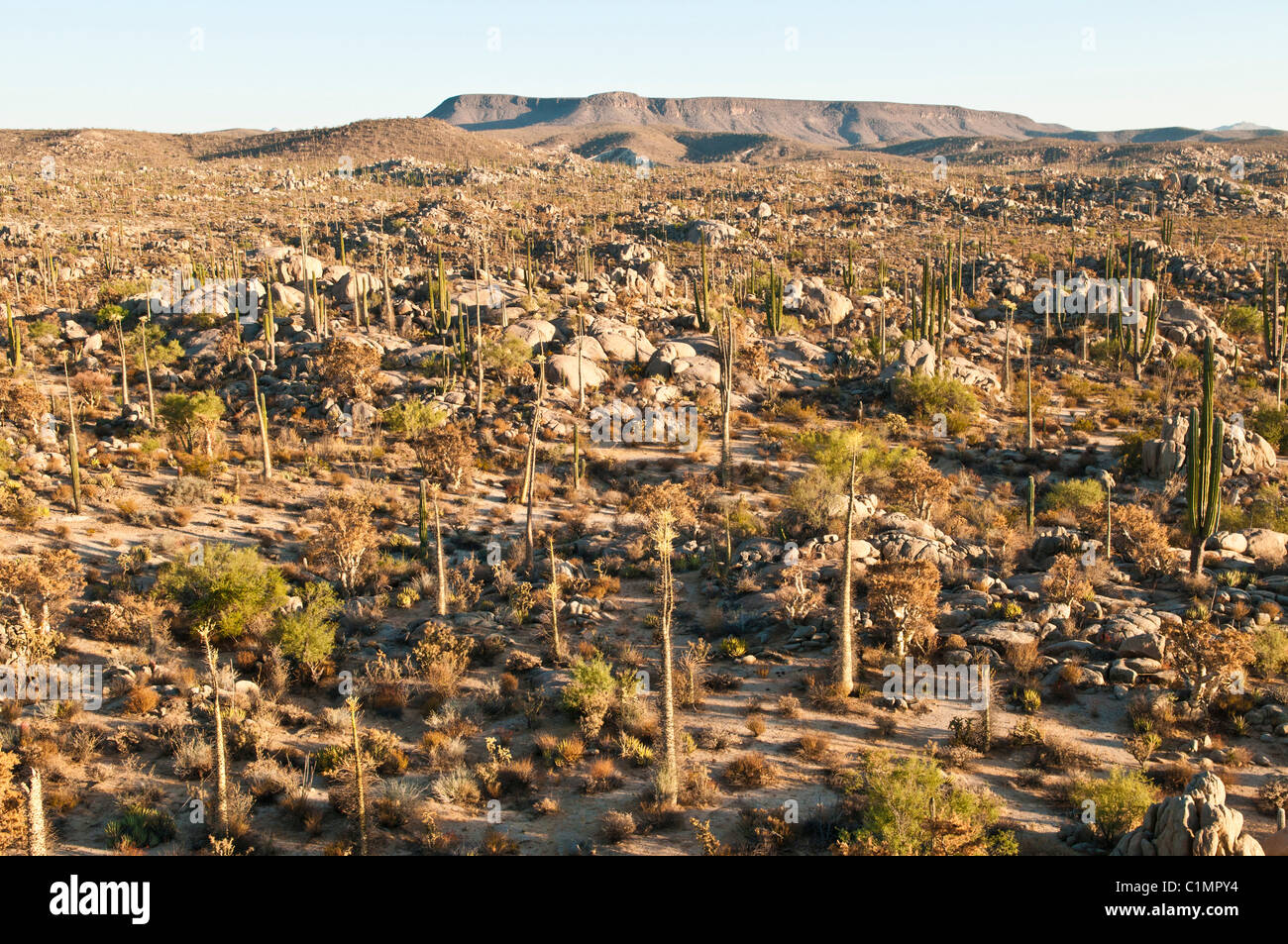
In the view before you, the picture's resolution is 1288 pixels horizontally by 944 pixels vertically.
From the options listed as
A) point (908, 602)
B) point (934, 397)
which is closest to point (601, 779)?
point (908, 602)

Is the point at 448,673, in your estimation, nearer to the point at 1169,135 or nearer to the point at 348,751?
the point at 348,751

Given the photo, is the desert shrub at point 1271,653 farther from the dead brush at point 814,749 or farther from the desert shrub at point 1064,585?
the dead brush at point 814,749

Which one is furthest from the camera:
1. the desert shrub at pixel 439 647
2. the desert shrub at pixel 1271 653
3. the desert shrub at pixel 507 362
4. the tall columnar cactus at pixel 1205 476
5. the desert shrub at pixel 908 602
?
the desert shrub at pixel 507 362

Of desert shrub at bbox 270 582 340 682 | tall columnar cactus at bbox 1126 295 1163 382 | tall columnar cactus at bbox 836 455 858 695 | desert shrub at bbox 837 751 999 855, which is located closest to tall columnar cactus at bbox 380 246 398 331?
desert shrub at bbox 270 582 340 682

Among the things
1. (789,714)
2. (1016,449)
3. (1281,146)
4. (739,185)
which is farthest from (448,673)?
(1281,146)

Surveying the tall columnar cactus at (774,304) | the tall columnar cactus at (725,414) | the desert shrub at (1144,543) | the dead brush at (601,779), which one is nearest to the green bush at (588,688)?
the dead brush at (601,779)
